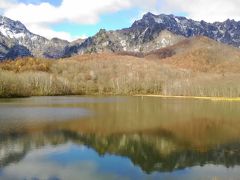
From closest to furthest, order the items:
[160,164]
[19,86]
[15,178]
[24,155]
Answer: [15,178], [160,164], [24,155], [19,86]

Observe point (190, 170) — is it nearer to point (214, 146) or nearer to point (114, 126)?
point (214, 146)

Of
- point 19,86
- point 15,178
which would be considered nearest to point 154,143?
point 15,178

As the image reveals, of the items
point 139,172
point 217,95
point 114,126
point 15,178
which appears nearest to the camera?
point 15,178

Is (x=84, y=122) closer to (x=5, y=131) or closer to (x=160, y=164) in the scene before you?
(x=5, y=131)

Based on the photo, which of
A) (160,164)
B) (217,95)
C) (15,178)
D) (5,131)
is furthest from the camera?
(217,95)

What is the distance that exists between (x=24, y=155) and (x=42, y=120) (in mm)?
25487

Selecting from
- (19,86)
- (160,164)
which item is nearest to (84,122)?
(160,164)

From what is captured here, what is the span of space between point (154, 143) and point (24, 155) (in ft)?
46.9

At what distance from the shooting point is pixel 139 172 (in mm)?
28266

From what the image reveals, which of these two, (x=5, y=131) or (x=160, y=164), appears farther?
(x=5, y=131)

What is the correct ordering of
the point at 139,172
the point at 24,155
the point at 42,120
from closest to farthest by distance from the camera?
the point at 139,172
the point at 24,155
the point at 42,120

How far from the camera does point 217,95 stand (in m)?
165

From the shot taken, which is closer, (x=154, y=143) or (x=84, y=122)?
(x=154, y=143)

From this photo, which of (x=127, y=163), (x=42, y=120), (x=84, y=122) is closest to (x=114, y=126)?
(x=84, y=122)
